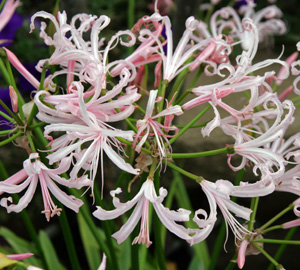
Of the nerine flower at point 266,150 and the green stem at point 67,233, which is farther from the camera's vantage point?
the green stem at point 67,233

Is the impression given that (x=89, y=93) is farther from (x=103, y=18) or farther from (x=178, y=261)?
(x=178, y=261)

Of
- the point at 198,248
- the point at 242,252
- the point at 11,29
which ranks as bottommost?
the point at 198,248

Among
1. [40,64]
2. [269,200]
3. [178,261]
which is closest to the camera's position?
[40,64]

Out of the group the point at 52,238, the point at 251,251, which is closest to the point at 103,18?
the point at 251,251

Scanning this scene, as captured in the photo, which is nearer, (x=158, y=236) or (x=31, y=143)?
(x=31, y=143)

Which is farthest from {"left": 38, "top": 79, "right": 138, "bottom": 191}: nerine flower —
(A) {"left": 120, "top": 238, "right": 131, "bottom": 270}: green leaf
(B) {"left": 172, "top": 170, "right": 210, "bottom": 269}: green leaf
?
(B) {"left": 172, "top": 170, "right": 210, "bottom": 269}: green leaf

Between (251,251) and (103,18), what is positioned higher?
(103,18)

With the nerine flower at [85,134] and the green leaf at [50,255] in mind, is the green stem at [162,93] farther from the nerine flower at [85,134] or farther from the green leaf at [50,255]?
the green leaf at [50,255]

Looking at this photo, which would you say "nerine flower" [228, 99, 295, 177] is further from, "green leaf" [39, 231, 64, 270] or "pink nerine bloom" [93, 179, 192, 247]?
"green leaf" [39, 231, 64, 270]

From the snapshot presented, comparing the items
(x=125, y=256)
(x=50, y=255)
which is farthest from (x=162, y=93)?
(x=50, y=255)

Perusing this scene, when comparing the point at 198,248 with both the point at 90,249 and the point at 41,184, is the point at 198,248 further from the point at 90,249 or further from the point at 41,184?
the point at 41,184

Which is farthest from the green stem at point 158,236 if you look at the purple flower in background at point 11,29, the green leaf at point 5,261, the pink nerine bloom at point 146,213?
the purple flower in background at point 11,29
